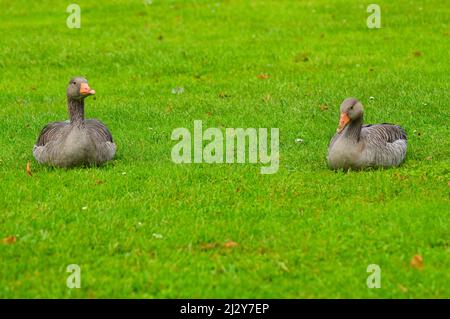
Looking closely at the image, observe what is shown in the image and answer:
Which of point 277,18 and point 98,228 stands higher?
point 277,18

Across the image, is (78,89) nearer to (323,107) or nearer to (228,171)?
(228,171)

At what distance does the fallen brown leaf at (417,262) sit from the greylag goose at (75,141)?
198 inches

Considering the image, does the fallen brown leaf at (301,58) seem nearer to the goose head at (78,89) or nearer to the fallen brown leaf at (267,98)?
the fallen brown leaf at (267,98)

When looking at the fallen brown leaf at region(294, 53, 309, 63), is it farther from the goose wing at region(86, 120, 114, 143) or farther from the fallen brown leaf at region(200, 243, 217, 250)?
A: the fallen brown leaf at region(200, 243, 217, 250)

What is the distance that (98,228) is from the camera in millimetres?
8680

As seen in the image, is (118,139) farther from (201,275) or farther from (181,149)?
(201,275)


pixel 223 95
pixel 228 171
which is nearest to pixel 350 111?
pixel 228 171

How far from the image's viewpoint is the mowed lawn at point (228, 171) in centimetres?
772

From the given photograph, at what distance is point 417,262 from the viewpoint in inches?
307

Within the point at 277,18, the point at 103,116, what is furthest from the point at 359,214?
the point at 277,18

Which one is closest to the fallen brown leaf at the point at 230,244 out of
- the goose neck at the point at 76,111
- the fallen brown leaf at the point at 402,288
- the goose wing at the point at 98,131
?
the fallen brown leaf at the point at 402,288

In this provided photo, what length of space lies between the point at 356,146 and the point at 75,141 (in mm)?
3837

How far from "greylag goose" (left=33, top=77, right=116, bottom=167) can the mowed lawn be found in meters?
0.23
